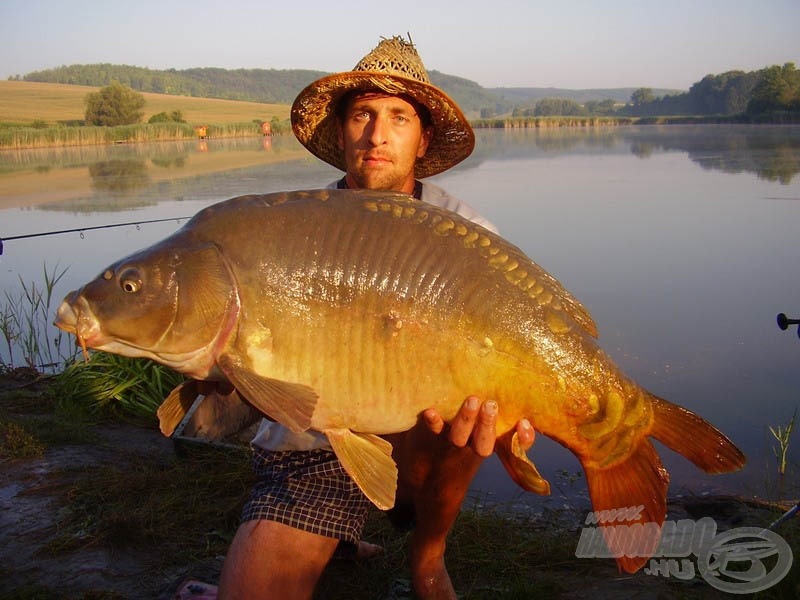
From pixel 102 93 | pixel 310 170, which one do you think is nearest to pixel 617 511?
pixel 310 170

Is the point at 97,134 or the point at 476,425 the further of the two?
the point at 97,134

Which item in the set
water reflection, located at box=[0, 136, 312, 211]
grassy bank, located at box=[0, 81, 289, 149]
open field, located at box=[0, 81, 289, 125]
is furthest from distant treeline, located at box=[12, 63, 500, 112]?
water reflection, located at box=[0, 136, 312, 211]

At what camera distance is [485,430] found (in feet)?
6.15

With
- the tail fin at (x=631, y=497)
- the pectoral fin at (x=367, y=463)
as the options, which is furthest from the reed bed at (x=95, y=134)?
the tail fin at (x=631, y=497)

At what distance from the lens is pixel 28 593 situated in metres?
2.44

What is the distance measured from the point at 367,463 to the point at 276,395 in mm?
336

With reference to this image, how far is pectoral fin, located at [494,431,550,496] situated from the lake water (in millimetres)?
1634

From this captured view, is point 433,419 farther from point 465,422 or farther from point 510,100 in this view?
point 510,100

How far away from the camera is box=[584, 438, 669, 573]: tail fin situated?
72.6 inches

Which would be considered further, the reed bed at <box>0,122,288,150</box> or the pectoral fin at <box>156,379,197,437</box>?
the reed bed at <box>0,122,288,150</box>

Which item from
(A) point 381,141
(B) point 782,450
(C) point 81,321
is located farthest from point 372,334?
(B) point 782,450

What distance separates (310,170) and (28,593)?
47.6 ft

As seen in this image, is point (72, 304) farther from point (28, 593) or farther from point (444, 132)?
point (444, 132)

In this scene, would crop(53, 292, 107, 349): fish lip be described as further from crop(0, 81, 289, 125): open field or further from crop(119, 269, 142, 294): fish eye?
crop(0, 81, 289, 125): open field
